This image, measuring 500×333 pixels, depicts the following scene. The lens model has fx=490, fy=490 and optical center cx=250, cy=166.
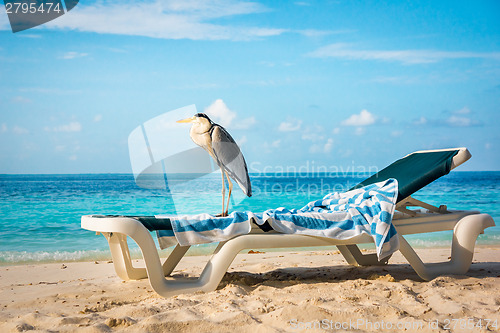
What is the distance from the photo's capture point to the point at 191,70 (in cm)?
2300

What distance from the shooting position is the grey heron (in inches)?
140

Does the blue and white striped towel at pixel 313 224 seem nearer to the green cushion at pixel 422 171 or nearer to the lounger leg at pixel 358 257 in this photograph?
the green cushion at pixel 422 171

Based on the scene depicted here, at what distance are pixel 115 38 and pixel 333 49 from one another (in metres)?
9.83

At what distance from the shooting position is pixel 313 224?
3.49 m

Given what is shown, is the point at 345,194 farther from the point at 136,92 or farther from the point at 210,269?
the point at 136,92

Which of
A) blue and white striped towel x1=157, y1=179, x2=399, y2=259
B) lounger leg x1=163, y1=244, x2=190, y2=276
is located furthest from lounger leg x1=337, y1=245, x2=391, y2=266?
lounger leg x1=163, y1=244, x2=190, y2=276

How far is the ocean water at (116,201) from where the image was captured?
771 cm

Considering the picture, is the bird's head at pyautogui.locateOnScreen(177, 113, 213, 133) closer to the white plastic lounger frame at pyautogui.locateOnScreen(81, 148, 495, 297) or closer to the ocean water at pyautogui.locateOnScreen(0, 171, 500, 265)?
the white plastic lounger frame at pyautogui.locateOnScreen(81, 148, 495, 297)

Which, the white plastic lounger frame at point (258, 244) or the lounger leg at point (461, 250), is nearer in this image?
the white plastic lounger frame at point (258, 244)

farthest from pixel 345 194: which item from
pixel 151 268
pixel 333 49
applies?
pixel 333 49

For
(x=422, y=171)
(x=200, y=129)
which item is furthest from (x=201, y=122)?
(x=422, y=171)

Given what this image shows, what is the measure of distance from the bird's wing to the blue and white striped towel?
0.29 metres

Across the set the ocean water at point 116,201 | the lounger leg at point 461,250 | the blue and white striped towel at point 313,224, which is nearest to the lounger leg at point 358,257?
the lounger leg at point 461,250

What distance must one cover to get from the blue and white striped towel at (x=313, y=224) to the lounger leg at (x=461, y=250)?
404 millimetres
